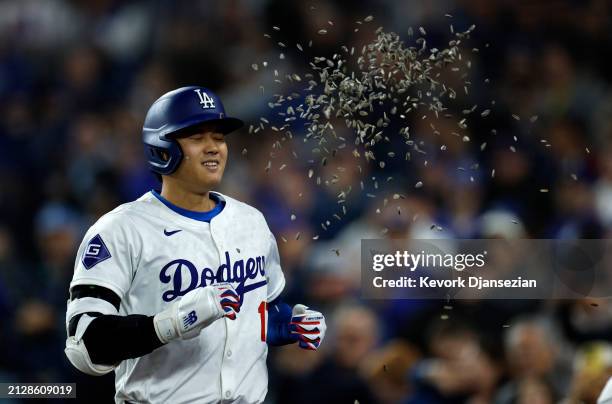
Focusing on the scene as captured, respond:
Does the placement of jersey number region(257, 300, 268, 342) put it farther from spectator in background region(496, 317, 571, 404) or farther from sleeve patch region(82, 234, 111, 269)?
spectator in background region(496, 317, 571, 404)

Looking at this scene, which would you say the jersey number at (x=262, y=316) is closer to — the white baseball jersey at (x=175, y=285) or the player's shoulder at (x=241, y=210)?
the white baseball jersey at (x=175, y=285)

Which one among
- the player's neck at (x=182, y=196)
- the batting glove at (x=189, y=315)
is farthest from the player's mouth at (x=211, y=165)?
the batting glove at (x=189, y=315)

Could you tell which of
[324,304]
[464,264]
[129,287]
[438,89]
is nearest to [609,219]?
[464,264]

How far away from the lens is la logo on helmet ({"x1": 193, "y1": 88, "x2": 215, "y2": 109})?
318 centimetres

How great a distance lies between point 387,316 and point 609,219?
1348mm

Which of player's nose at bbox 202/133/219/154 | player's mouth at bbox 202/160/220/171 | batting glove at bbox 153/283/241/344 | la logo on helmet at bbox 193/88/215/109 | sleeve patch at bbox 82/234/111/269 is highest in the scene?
la logo on helmet at bbox 193/88/215/109

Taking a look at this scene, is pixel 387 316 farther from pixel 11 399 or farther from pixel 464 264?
pixel 11 399

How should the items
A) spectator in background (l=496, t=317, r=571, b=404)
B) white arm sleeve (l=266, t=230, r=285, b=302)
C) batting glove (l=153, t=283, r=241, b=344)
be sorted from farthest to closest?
spectator in background (l=496, t=317, r=571, b=404), white arm sleeve (l=266, t=230, r=285, b=302), batting glove (l=153, t=283, r=241, b=344)

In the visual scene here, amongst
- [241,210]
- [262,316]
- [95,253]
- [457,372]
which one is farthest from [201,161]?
[457,372]

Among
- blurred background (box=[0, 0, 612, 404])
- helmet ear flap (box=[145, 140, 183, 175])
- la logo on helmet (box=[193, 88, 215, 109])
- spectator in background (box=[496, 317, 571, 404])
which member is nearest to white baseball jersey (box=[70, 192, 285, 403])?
helmet ear flap (box=[145, 140, 183, 175])

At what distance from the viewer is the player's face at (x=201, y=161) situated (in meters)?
3.17
